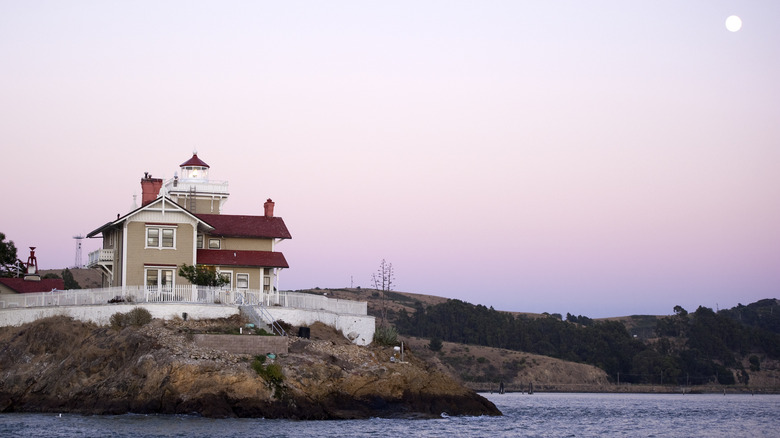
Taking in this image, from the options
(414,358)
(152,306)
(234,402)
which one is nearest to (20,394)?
(152,306)

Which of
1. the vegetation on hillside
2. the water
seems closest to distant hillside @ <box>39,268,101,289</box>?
the vegetation on hillside

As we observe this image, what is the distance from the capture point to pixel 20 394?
164 feet

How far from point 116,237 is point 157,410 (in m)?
17.9

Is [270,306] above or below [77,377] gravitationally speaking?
above

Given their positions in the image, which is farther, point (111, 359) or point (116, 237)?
point (116, 237)

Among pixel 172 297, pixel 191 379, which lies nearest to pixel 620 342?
pixel 172 297

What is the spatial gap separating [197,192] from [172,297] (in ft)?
57.6

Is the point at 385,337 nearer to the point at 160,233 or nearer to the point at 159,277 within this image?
the point at 159,277

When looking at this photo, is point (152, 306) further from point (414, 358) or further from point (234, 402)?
point (414, 358)

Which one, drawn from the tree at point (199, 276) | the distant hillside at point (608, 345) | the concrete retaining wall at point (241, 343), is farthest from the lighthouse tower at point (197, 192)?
the distant hillside at point (608, 345)

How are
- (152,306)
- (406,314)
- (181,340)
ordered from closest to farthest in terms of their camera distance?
(181,340)
(152,306)
(406,314)

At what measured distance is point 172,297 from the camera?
53.0m

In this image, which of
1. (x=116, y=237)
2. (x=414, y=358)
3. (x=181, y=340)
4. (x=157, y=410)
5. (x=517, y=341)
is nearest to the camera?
(x=157, y=410)

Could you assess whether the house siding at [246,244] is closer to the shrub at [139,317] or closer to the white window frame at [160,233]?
the white window frame at [160,233]
